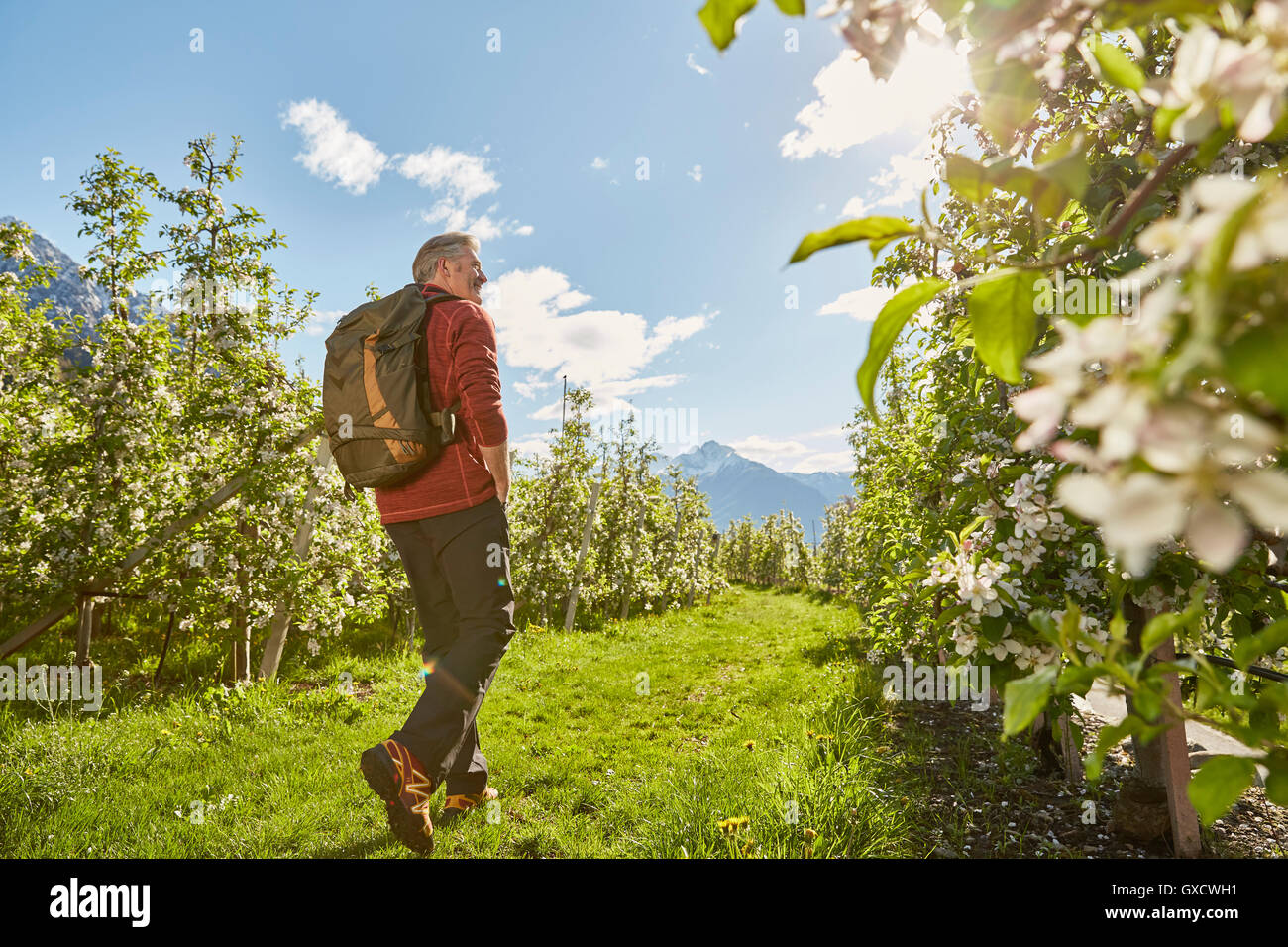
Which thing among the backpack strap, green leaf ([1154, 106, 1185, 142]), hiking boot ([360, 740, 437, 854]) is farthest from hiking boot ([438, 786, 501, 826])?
green leaf ([1154, 106, 1185, 142])

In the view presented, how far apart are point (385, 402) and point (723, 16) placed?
2.24 meters

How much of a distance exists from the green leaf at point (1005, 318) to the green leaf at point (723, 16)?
0.41 metres

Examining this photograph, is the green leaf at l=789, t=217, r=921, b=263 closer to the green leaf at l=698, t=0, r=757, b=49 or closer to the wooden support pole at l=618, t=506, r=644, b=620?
the green leaf at l=698, t=0, r=757, b=49

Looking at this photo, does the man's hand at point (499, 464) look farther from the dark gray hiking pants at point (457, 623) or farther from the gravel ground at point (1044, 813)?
the gravel ground at point (1044, 813)

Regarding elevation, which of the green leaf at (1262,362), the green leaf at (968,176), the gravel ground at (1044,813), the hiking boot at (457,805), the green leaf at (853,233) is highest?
the green leaf at (968,176)

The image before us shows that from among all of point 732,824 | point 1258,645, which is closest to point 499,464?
point 732,824

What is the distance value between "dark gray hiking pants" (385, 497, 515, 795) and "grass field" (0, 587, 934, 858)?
48 centimetres

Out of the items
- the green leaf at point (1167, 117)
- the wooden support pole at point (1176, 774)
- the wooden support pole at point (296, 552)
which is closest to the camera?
the green leaf at point (1167, 117)

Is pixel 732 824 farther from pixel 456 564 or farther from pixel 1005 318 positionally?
pixel 1005 318

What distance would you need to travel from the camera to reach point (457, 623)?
264 centimetres

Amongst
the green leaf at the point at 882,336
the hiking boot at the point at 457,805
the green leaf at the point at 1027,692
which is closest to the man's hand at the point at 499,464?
A: the hiking boot at the point at 457,805

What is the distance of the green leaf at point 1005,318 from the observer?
70 cm

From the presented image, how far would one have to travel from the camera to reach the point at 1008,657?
1.83 m
